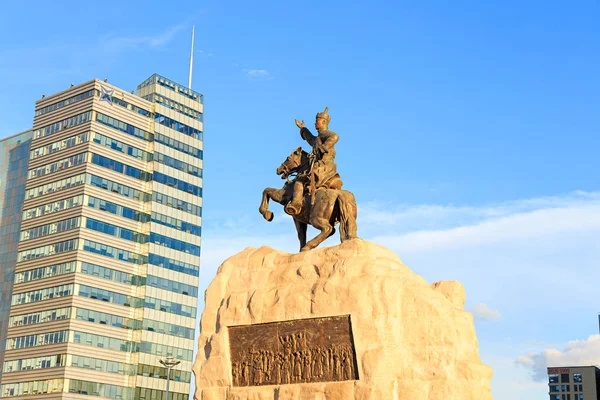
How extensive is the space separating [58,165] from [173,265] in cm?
1570

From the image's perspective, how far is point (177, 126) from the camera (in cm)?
9694

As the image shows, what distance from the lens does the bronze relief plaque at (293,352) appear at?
22391mm

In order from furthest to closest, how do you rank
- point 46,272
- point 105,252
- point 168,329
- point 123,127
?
point 123,127 → point 168,329 → point 105,252 → point 46,272

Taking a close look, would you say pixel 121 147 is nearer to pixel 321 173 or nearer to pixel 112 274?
pixel 112 274

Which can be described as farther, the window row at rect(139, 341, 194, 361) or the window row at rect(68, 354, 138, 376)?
the window row at rect(139, 341, 194, 361)

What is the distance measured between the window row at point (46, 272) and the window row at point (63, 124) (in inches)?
574

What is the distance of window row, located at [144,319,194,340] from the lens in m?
88.8

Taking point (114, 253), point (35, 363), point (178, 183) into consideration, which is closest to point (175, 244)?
point (178, 183)

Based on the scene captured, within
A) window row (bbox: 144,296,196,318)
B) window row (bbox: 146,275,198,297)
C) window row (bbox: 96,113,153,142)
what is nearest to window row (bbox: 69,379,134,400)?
window row (bbox: 144,296,196,318)

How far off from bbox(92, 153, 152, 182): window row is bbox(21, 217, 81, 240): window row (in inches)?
250

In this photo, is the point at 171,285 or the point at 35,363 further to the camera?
the point at 171,285

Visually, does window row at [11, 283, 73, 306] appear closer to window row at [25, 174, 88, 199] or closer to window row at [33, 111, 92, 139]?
window row at [25, 174, 88, 199]

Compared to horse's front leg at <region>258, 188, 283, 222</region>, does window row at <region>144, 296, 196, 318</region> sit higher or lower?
higher

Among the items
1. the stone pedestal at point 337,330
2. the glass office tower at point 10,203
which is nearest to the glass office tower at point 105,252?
the glass office tower at point 10,203
